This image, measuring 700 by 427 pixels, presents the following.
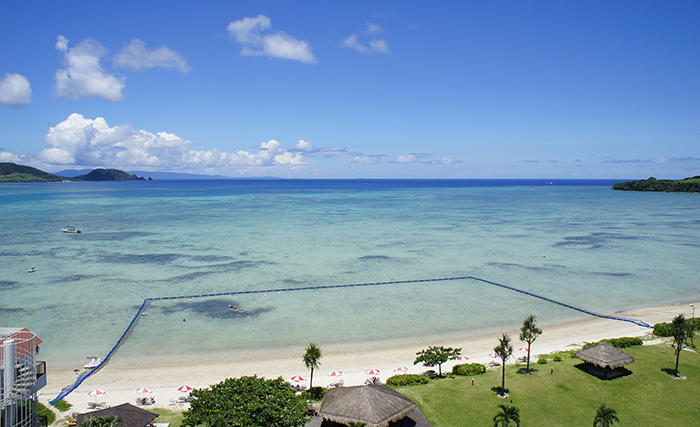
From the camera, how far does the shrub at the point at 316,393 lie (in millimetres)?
19203

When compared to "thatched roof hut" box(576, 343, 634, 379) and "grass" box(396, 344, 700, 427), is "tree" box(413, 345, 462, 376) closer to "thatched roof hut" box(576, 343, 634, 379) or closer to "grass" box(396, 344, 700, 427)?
"grass" box(396, 344, 700, 427)

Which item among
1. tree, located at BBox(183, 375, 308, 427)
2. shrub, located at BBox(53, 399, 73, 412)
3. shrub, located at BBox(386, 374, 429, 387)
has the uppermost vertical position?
tree, located at BBox(183, 375, 308, 427)

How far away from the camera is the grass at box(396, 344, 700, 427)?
17.3 meters

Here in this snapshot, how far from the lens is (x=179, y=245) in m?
59.6

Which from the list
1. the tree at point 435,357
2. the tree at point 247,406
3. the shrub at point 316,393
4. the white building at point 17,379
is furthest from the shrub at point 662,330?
the white building at point 17,379

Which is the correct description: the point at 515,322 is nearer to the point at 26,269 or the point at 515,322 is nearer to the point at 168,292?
the point at 168,292

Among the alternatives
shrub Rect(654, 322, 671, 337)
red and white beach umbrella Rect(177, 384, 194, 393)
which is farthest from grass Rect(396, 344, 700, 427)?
red and white beach umbrella Rect(177, 384, 194, 393)

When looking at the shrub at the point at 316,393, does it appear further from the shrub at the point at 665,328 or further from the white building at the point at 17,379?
the shrub at the point at 665,328

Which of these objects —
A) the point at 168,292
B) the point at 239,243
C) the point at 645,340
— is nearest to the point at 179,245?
the point at 239,243

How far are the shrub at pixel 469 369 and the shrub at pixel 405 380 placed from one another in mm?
2006

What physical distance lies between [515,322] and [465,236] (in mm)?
36529

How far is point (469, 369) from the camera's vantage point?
70.8ft

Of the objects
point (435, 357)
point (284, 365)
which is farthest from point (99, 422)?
point (435, 357)

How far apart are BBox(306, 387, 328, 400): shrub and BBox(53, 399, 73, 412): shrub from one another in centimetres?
1091
